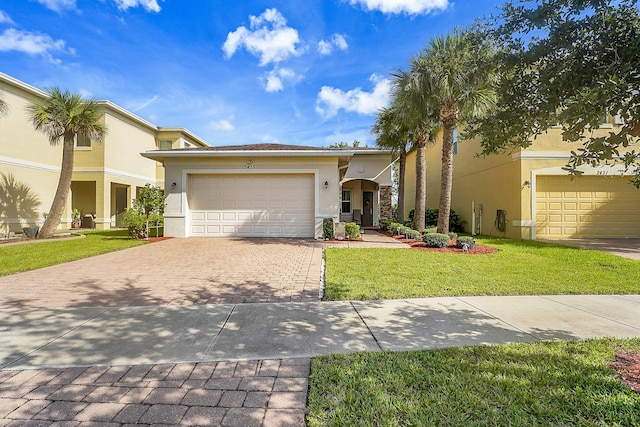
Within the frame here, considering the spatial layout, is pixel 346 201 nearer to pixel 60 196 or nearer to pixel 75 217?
pixel 60 196

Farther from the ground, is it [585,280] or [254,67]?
[254,67]

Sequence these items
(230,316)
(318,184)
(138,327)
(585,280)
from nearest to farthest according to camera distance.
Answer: (138,327), (230,316), (585,280), (318,184)

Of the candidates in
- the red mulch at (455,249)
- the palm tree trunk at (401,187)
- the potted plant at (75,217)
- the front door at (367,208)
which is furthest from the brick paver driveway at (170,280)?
the potted plant at (75,217)

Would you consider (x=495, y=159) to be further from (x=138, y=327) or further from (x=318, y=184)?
(x=138, y=327)

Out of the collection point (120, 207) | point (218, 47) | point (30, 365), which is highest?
point (218, 47)

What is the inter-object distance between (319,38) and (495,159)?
9.52 metres

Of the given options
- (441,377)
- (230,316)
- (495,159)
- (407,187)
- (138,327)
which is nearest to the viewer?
(441,377)

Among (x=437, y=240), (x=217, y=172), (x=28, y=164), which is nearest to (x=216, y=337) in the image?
(x=437, y=240)

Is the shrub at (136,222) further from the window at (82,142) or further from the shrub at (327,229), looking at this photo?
the window at (82,142)

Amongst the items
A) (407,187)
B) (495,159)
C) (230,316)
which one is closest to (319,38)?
(495,159)

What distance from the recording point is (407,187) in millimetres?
25500

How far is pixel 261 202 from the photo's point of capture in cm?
1280

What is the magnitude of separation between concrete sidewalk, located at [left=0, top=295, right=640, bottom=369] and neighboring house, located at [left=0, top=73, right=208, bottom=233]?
14781 millimetres

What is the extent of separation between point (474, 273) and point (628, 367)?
12.4ft
